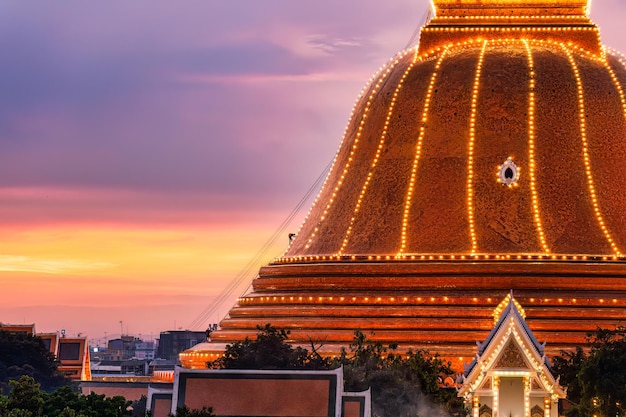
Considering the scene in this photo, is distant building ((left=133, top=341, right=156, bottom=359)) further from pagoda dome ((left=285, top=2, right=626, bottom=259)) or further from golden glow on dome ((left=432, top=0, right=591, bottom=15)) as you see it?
pagoda dome ((left=285, top=2, right=626, bottom=259))

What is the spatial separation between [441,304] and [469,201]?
9.14ft

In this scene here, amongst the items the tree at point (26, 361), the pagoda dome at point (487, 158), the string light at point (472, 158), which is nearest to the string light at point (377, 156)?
Answer: the pagoda dome at point (487, 158)

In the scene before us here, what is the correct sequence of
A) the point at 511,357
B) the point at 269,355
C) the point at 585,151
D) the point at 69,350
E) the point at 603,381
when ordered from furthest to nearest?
the point at 69,350 < the point at 585,151 < the point at 269,355 < the point at 511,357 < the point at 603,381

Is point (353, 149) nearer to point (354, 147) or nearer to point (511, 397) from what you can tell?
point (354, 147)

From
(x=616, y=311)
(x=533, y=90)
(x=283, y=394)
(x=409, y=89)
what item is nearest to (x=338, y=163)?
(x=409, y=89)

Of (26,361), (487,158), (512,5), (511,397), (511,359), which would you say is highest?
(512,5)

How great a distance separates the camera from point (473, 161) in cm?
3616

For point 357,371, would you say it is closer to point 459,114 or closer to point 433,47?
point 459,114

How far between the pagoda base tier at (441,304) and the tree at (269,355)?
1.50 meters

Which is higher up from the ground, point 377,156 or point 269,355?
point 377,156

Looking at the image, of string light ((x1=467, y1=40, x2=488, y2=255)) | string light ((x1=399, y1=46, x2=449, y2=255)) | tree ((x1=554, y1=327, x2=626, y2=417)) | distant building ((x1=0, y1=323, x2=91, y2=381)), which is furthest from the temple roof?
distant building ((x1=0, y1=323, x2=91, y2=381))

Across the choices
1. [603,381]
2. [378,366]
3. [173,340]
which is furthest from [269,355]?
[173,340]

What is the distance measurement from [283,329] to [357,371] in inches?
150

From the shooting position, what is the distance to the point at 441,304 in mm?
33906
